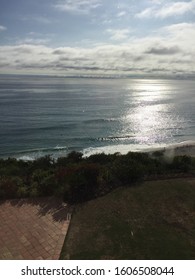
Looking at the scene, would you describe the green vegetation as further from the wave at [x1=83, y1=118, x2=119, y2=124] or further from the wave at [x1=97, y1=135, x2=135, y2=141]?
the wave at [x1=83, y1=118, x2=119, y2=124]

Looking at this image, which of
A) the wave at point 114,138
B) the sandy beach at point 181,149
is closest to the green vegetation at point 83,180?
the sandy beach at point 181,149

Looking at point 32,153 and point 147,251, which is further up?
point 147,251

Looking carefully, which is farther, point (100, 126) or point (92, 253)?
point (100, 126)

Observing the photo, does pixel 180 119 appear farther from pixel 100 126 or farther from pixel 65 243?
pixel 65 243

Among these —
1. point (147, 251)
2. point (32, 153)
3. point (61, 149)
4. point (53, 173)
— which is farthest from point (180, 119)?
point (147, 251)

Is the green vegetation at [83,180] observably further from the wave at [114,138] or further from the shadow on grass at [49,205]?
the wave at [114,138]

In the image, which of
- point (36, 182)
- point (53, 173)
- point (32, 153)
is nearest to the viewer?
point (36, 182)

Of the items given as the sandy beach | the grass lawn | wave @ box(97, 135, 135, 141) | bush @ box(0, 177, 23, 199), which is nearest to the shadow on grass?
bush @ box(0, 177, 23, 199)
